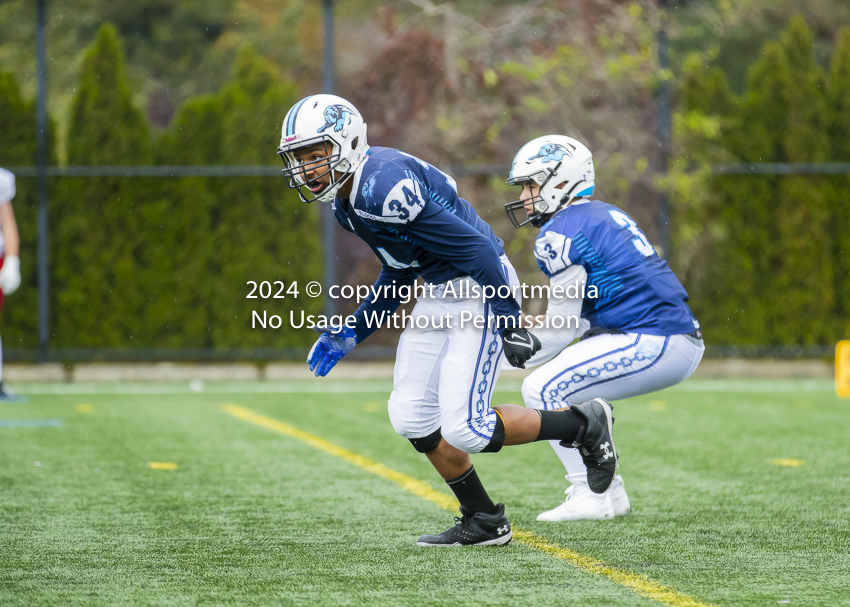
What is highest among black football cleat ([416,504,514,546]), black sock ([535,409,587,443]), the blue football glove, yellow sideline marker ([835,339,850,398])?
the blue football glove

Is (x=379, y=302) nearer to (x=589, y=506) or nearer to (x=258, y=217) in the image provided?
(x=589, y=506)

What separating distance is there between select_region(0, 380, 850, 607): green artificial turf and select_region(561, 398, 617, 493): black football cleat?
0.19 m

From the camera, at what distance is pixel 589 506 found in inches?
166

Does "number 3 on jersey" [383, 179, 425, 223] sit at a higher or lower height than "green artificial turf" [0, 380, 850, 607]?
higher

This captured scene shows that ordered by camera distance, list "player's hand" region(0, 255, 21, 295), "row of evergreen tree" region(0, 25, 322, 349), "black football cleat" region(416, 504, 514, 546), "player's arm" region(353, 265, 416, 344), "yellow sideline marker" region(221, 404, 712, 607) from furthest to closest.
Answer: "row of evergreen tree" region(0, 25, 322, 349), "player's hand" region(0, 255, 21, 295), "player's arm" region(353, 265, 416, 344), "black football cleat" region(416, 504, 514, 546), "yellow sideline marker" region(221, 404, 712, 607)

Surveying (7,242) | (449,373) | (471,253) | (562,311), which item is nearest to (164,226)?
(7,242)

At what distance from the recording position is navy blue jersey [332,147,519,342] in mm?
3391

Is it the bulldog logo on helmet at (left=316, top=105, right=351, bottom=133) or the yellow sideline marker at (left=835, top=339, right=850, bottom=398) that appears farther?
the yellow sideline marker at (left=835, top=339, right=850, bottom=398)

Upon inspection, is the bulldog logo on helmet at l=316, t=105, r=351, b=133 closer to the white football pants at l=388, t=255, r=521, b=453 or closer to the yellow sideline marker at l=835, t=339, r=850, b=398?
the white football pants at l=388, t=255, r=521, b=453

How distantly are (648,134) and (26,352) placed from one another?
6.86 metres

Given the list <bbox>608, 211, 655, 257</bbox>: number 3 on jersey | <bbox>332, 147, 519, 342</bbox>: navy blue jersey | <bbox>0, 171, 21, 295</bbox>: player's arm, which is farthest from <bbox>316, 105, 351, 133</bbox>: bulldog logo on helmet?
<bbox>0, 171, 21, 295</bbox>: player's arm

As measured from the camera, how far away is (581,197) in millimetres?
4566

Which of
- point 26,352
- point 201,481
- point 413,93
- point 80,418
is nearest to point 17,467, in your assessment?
point 201,481

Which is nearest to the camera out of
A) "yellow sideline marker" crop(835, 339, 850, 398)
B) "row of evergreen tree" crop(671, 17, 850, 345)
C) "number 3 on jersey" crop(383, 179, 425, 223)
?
"number 3 on jersey" crop(383, 179, 425, 223)
